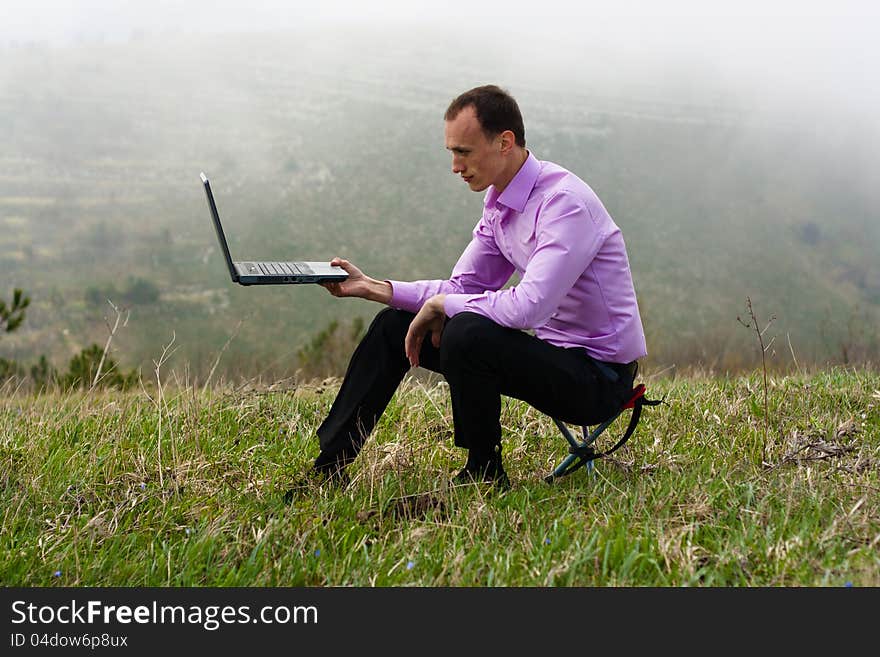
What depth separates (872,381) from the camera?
567 centimetres

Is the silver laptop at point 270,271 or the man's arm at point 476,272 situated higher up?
the silver laptop at point 270,271

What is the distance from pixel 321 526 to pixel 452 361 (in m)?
0.75

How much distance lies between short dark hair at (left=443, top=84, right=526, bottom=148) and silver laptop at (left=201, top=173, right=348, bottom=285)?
75 centimetres

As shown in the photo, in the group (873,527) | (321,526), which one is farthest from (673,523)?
(321,526)

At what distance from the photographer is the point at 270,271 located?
3.46 m

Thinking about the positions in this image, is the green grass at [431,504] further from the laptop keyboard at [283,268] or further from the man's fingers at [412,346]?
the laptop keyboard at [283,268]

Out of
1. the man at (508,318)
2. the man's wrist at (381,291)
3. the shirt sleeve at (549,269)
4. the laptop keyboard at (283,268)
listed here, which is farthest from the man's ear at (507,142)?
the laptop keyboard at (283,268)

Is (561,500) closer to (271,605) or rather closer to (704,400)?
(271,605)

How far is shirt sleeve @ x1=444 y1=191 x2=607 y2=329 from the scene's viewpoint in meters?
3.41

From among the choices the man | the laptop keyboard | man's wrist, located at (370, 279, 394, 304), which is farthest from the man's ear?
the laptop keyboard

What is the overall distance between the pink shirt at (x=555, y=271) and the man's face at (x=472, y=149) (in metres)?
0.11

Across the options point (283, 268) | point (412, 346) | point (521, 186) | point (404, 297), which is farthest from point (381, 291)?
point (521, 186)

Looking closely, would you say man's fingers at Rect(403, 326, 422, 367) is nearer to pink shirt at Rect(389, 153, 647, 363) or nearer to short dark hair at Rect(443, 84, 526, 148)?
pink shirt at Rect(389, 153, 647, 363)

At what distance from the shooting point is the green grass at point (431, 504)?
9.75 feet
